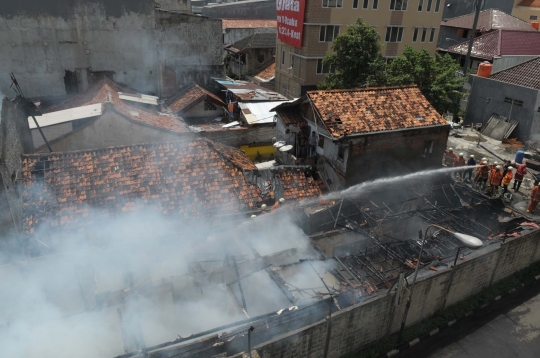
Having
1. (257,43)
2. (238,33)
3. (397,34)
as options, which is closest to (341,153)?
(397,34)

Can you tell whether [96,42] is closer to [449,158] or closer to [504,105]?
[449,158]

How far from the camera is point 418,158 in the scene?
59.5 ft

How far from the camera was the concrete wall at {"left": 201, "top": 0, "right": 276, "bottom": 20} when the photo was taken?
53750 millimetres

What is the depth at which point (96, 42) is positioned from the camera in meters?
26.0

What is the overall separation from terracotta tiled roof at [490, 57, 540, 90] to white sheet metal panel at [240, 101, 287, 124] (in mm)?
15090

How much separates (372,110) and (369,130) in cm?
145

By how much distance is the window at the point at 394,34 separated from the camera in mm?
34125

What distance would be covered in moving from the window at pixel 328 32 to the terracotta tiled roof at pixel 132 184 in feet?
63.6

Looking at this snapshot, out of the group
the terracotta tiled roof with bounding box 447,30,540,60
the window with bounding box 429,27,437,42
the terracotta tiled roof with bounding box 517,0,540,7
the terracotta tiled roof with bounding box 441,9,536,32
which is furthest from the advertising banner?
the terracotta tiled roof with bounding box 517,0,540,7

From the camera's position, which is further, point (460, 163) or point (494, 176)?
point (460, 163)

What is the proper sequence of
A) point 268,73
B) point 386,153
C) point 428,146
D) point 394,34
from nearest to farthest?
point 386,153, point 428,146, point 394,34, point 268,73

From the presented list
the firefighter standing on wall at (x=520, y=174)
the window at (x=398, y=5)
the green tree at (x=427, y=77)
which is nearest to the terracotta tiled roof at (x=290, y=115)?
the green tree at (x=427, y=77)

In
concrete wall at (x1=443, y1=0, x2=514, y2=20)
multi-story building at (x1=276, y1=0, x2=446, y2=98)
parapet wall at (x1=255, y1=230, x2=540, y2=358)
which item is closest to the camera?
parapet wall at (x1=255, y1=230, x2=540, y2=358)

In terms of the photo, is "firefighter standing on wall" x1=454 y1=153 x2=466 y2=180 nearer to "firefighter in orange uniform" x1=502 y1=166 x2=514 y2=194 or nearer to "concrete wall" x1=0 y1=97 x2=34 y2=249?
"firefighter in orange uniform" x1=502 y1=166 x2=514 y2=194
